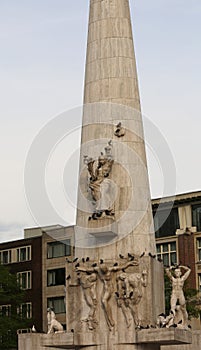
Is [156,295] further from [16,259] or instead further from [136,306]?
[16,259]

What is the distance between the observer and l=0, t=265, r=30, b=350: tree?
62016 millimetres

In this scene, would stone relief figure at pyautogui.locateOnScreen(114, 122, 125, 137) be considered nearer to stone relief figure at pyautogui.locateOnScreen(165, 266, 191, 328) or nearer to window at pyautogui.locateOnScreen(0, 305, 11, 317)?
stone relief figure at pyautogui.locateOnScreen(165, 266, 191, 328)

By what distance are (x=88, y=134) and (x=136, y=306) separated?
25.5 feet

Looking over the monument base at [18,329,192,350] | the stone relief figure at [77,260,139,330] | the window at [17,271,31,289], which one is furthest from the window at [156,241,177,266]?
the stone relief figure at [77,260,139,330]

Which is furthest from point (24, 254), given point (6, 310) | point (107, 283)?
point (107, 283)

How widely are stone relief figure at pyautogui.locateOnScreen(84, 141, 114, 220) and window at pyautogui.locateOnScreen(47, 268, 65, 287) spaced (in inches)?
1802

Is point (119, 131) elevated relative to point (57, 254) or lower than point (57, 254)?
lower

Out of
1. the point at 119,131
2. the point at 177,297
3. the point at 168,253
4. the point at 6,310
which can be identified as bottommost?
the point at 177,297

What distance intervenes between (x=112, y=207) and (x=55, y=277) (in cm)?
4704

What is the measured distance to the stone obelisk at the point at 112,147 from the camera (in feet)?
117

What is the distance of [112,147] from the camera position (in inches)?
1442

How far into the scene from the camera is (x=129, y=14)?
1506 inches

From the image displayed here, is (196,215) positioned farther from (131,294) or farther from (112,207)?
(131,294)

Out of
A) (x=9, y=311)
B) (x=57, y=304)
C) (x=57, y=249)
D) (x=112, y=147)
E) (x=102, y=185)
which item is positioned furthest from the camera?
(x=57, y=249)
